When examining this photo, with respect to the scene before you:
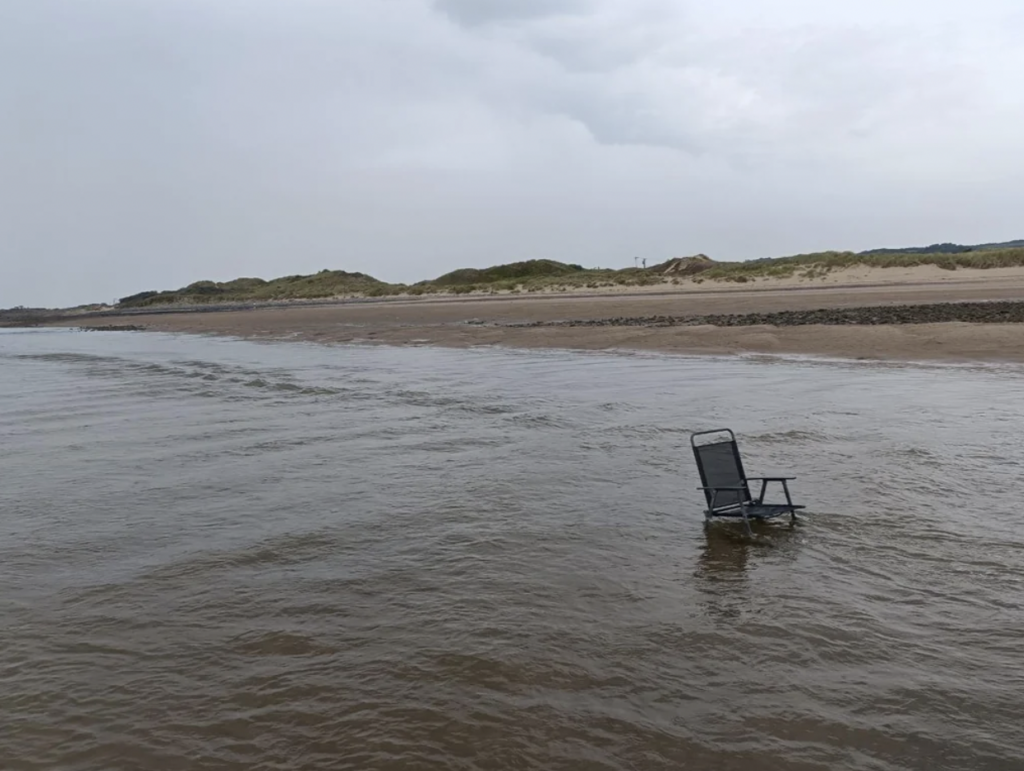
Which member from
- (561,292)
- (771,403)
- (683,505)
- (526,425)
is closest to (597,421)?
(526,425)

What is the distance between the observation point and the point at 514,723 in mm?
4246

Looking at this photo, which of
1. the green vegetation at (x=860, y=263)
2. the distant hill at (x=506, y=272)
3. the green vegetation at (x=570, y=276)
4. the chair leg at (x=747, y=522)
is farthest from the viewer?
the distant hill at (x=506, y=272)

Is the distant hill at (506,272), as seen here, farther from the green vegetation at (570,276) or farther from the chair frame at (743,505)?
the chair frame at (743,505)

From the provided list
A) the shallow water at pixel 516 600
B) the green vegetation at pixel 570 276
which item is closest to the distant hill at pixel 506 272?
the green vegetation at pixel 570 276

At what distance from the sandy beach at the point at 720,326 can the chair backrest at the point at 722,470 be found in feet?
46.1

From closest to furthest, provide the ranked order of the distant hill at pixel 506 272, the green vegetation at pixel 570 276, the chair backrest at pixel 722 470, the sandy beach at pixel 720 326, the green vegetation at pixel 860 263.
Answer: the chair backrest at pixel 722 470 < the sandy beach at pixel 720 326 < the green vegetation at pixel 860 263 < the green vegetation at pixel 570 276 < the distant hill at pixel 506 272

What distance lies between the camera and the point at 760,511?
722 centimetres

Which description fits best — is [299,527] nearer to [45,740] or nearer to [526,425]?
[45,740]

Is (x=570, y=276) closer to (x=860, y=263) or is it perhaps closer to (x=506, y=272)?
(x=506, y=272)

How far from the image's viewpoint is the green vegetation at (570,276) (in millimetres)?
51406

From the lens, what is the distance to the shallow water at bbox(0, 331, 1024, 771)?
4.14 metres

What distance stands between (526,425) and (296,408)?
18.6ft

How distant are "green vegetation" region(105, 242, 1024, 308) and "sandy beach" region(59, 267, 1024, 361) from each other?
85.7 inches

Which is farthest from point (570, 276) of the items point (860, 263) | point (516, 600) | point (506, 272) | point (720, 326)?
point (516, 600)
